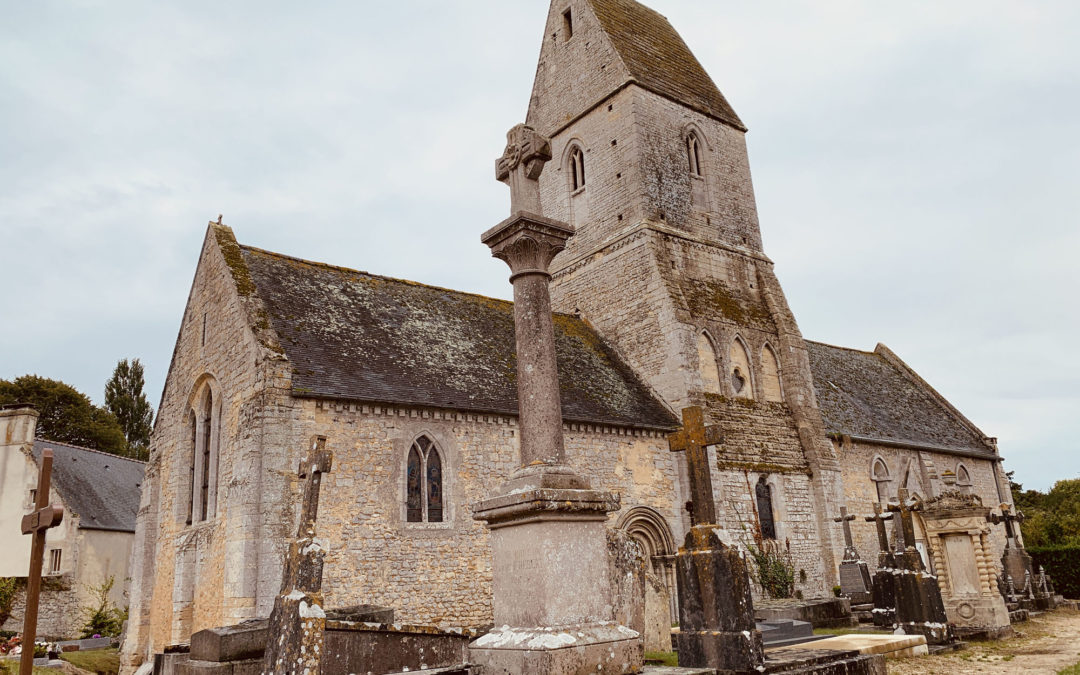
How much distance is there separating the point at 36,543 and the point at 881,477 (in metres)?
23.9

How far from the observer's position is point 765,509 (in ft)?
64.5

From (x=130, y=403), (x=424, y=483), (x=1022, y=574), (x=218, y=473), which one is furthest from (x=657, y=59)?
(x=130, y=403)

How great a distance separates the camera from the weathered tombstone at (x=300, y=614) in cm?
669

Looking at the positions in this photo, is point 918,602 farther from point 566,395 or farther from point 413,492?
point 413,492

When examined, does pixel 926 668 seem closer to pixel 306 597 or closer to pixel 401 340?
pixel 306 597

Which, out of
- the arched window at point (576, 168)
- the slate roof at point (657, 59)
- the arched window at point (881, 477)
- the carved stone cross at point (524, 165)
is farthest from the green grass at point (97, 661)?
the arched window at point (881, 477)

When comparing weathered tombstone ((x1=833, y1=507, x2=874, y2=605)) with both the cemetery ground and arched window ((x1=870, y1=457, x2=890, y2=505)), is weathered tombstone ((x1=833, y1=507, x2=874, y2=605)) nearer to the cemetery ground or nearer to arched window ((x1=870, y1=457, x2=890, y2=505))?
the cemetery ground

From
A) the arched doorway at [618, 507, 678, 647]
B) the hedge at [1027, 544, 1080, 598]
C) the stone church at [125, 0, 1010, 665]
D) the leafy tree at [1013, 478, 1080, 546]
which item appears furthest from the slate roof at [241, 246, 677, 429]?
the leafy tree at [1013, 478, 1080, 546]

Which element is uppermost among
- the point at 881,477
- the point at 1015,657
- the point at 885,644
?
the point at 881,477

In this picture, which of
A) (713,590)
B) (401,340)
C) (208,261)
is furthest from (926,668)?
(208,261)

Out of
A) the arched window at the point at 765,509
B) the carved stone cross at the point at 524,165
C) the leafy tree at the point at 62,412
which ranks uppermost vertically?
the leafy tree at the point at 62,412

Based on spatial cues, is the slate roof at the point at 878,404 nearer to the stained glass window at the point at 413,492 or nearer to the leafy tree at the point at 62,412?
the stained glass window at the point at 413,492

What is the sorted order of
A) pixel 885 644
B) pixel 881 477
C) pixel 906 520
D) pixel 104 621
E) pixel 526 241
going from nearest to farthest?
pixel 526 241
pixel 885 644
pixel 906 520
pixel 104 621
pixel 881 477

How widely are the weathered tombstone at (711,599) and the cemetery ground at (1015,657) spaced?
3.35m
